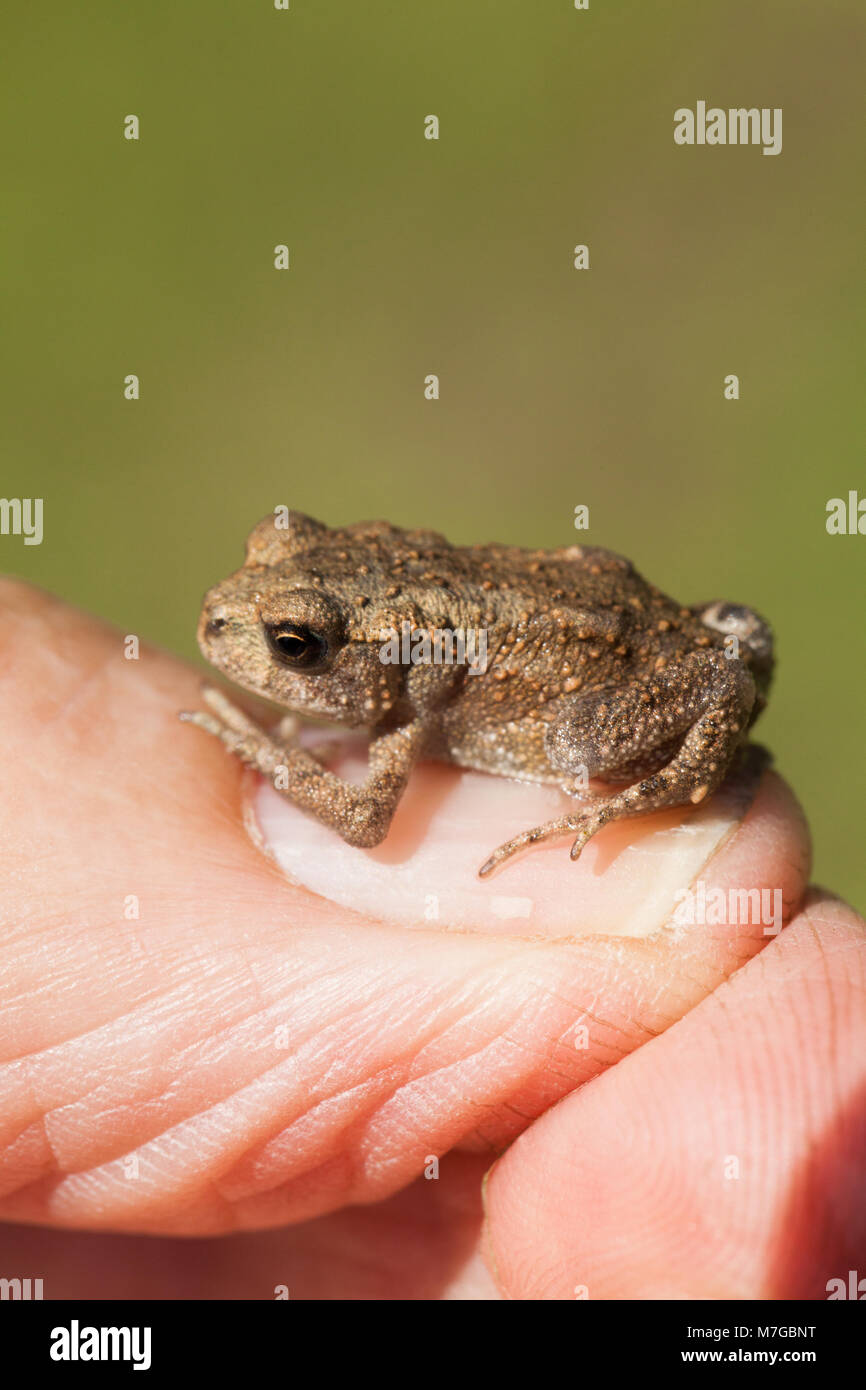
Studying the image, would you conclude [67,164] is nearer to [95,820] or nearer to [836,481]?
[836,481]

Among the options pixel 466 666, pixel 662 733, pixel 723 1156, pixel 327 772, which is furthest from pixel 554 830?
pixel 723 1156

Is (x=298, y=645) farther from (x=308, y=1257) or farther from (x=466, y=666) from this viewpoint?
(x=308, y=1257)

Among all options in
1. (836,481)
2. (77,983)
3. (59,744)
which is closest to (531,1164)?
(77,983)

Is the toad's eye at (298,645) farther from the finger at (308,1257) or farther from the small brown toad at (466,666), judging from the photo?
the finger at (308,1257)

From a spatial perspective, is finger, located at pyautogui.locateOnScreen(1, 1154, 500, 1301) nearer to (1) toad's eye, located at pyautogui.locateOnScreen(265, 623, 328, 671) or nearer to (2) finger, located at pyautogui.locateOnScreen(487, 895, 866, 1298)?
(2) finger, located at pyautogui.locateOnScreen(487, 895, 866, 1298)

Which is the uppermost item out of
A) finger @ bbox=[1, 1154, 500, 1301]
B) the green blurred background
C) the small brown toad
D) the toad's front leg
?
the green blurred background

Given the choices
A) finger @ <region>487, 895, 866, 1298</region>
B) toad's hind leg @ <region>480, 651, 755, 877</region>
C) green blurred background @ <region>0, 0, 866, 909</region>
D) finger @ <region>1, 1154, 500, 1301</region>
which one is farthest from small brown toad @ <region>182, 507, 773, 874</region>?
green blurred background @ <region>0, 0, 866, 909</region>
